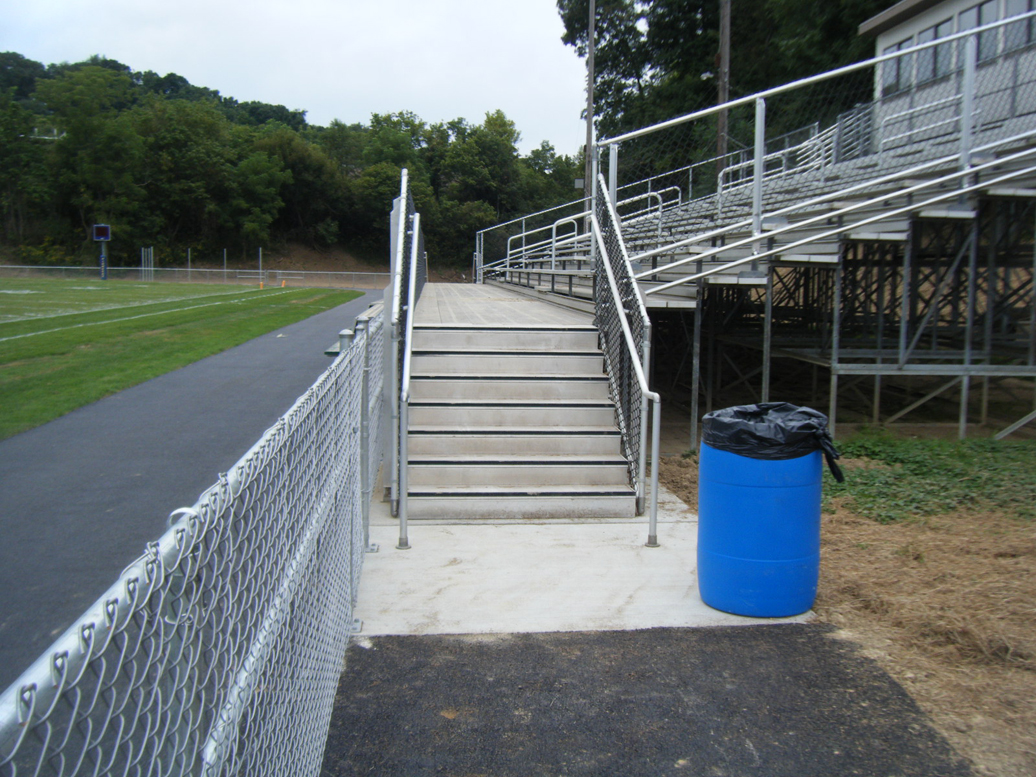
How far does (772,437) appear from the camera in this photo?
4301 millimetres

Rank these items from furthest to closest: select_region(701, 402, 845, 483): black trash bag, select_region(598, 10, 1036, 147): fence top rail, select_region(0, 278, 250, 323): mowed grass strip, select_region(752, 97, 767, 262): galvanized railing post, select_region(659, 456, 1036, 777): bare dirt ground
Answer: select_region(0, 278, 250, 323): mowed grass strip, select_region(752, 97, 767, 262): galvanized railing post, select_region(598, 10, 1036, 147): fence top rail, select_region(701, 402, 845, 483): black trash bag, select_region(659, 456, 1036, 777): bare dirt ground

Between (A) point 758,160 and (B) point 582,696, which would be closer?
(B) point 582,696

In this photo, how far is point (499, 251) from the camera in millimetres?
44375

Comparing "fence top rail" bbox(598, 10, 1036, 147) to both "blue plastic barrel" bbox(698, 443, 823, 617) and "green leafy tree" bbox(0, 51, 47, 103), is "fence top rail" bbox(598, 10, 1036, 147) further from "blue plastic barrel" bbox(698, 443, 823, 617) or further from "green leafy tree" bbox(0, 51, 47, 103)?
"green leafy tree" bbox(0, 51, 47, 103)

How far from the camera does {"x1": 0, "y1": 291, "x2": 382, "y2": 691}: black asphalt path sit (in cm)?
465

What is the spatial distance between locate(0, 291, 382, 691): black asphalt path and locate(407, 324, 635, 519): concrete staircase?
6.57ft

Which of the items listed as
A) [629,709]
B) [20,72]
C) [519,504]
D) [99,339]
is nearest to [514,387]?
[519,504]

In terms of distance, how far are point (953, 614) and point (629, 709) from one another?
2.01 meters

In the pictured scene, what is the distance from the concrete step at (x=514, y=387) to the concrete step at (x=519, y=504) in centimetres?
128

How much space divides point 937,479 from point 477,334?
14.3 ft

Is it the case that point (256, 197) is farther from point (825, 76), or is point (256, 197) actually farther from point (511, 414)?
point (511, 414)

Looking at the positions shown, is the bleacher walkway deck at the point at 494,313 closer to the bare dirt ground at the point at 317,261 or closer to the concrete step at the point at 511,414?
the concrete step at the point at 511,414

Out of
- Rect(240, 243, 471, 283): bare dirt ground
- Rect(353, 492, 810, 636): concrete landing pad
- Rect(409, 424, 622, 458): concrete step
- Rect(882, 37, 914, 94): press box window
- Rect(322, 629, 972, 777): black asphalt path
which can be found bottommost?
Rect(322, 629, 972, 777): black asphalt path

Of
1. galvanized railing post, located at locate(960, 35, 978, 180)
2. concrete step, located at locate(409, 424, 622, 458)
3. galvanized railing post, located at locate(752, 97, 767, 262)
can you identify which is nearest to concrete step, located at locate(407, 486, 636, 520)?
concrete step, located at locate(409, 424, 622, 458)
